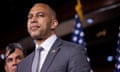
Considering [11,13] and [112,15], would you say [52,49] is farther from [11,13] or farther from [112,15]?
[11,13]

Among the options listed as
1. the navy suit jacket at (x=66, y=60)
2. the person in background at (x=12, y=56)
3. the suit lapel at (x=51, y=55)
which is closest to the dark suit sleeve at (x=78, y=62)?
the navy suit jacket at (x=66, y=60)

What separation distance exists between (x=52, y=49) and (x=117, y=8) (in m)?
5.07

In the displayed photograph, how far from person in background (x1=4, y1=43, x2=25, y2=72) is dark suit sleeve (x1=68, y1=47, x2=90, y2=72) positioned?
898mm

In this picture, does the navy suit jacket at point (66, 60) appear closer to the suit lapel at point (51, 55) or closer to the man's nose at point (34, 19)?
the suit lapel at point (51, 55)

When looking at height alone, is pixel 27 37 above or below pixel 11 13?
below

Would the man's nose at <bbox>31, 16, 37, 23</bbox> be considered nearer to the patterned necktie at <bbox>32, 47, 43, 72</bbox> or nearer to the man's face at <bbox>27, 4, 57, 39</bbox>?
the man's face at <bbox>27, 4, 57, 39</bbox>

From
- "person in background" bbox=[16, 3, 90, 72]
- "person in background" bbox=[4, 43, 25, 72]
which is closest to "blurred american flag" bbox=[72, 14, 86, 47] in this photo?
"person in background" bbox=[4, 43, 25, 72]

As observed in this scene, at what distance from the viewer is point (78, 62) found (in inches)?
76.5

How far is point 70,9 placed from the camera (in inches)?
307

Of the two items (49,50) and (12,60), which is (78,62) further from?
(12,60)

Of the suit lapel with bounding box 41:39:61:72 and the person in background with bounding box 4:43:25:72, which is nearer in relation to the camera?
the suit lapel with bounding box 41:39:61:72

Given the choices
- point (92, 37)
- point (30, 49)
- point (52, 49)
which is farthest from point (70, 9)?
point (52, 49)

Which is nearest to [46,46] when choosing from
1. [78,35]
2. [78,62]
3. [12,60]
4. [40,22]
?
[40,22]

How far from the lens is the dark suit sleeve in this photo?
1.93m
